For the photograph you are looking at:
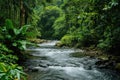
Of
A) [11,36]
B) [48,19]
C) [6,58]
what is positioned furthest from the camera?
[48,19]

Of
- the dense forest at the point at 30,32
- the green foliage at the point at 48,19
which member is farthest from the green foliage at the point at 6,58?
the green foliage at the point at 48,19

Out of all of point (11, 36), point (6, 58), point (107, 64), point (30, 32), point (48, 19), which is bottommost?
point (6, 58)

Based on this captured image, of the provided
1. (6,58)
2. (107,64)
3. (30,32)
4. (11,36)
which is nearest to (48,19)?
(107,64)

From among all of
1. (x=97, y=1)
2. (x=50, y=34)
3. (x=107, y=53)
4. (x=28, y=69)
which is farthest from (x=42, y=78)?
(x=50, y=34)

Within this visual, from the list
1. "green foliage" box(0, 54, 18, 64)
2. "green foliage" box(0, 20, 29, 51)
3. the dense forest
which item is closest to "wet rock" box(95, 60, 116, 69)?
the dense forest

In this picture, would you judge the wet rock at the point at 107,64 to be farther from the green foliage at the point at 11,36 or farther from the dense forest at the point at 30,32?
the green foliage at the point at 11,36

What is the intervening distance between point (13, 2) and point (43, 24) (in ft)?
136

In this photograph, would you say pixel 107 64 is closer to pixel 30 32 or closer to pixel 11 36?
pixel 30 32

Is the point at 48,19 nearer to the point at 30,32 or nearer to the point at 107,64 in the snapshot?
the point at 107,64

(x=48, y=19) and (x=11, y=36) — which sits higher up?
(x=48, y=19)

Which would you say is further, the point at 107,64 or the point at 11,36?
the point at 107,64

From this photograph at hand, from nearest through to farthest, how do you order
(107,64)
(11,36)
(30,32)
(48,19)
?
(11,36) → (30,32) → (107,64) → (48,19)

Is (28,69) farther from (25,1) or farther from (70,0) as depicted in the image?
(70,0)

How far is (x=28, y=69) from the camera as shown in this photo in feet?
29.9
